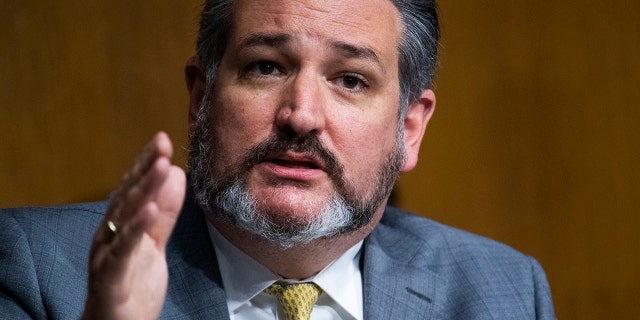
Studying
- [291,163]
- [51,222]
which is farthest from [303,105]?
[51,222]

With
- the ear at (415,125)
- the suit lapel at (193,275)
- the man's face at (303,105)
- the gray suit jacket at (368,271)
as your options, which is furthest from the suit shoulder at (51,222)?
the ear at (415,125)

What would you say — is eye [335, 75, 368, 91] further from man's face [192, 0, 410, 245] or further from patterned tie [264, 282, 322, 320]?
patterned tie [264, 282, 322, 320]

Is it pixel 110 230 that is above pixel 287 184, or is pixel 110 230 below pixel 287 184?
above

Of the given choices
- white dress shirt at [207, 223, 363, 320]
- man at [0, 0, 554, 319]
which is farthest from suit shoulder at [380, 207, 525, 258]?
white dress shirt at [207, 223, 363, 320]

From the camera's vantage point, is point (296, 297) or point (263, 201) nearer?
point (263, 201)

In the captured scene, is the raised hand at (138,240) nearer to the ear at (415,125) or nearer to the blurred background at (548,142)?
the ear at (415,125)

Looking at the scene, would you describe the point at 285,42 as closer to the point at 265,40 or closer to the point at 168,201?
the point at 265,40

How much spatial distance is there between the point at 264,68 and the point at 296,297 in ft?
1.43

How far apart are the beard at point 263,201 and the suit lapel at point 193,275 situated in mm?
77

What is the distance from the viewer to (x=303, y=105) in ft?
5.40

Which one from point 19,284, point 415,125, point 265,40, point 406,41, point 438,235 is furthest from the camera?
point 438,235

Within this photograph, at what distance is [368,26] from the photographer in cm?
178

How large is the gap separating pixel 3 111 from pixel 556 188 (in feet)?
4.32

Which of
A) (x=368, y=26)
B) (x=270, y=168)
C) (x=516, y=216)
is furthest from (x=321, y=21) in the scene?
(x=516, y=216)
